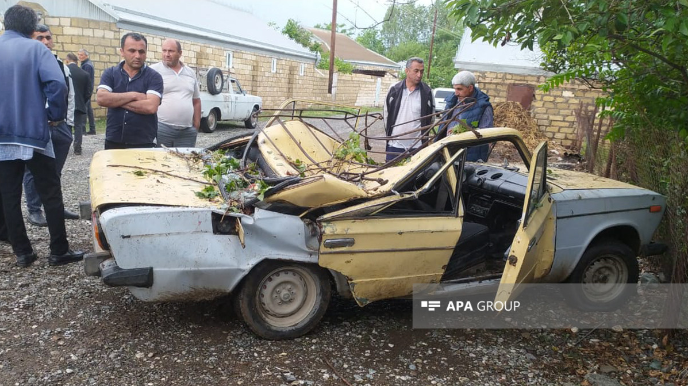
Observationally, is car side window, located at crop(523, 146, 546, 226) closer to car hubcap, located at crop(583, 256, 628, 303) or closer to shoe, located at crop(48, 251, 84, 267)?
car hubcap, located at crop(583, 256, 628, 303)

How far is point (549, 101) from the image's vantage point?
1538 cm

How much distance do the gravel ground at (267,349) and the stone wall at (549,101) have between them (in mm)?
11989

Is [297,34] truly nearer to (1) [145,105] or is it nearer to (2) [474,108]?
(2) [474,108]

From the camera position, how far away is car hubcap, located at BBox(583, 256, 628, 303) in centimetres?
441

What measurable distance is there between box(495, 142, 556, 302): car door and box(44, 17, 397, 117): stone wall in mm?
14634

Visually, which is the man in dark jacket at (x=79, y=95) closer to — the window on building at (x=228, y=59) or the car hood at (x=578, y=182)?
the car hood at (x=578, y=182)

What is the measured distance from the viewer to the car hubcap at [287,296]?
138 inches

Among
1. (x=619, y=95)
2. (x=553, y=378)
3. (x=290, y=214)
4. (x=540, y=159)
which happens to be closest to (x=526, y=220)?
(x=540, y=159)

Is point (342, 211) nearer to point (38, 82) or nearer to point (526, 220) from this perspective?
point (526, 220)

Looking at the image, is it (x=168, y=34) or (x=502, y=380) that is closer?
(x=502, y=380)

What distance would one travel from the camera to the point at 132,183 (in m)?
3.62

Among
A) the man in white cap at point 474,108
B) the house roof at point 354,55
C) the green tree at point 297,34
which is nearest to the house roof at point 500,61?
the man in white cap at point 474,108

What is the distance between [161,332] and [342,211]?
1.45 meters

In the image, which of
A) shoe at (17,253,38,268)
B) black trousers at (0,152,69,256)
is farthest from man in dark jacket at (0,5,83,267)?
shoe at (17,253,38,268)
